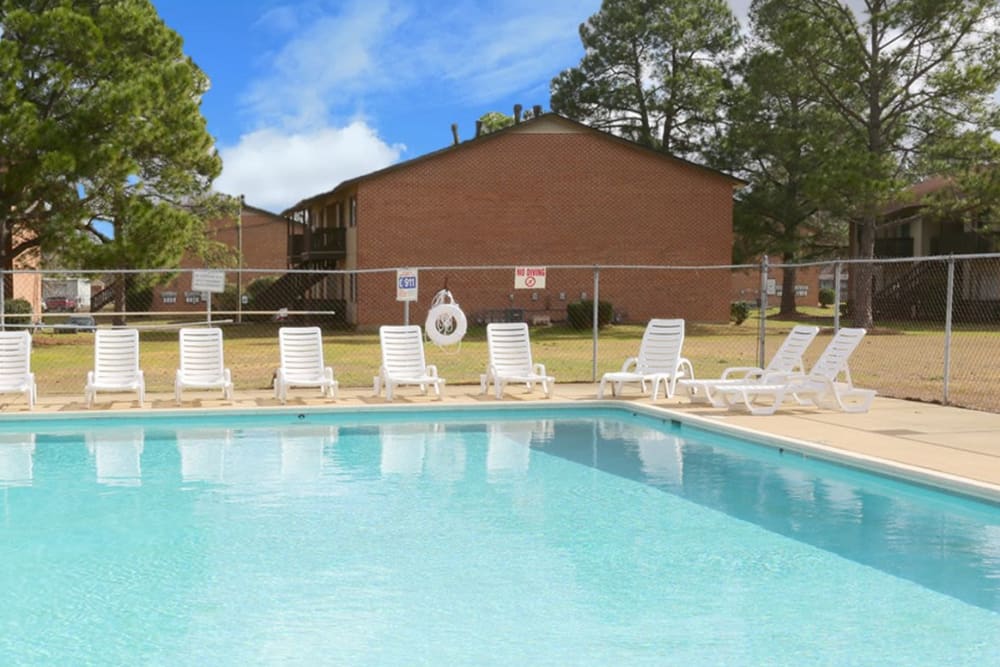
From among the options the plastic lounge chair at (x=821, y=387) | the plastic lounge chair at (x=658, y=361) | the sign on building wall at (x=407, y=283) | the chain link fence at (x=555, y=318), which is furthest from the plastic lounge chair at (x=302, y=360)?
the plastic lounge chair at (x=821, y=387)

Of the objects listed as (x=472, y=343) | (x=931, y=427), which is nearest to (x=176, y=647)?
(x=931, y=427)

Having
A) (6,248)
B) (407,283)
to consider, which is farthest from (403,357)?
(6,248)

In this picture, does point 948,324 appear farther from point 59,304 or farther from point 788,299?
point 59,304

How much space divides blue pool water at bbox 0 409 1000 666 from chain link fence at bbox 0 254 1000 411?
5002mm

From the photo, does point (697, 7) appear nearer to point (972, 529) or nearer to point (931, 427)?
point (931, 427)

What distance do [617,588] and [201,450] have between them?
20.1 feet

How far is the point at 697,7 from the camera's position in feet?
158

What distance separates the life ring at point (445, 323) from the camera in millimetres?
17188

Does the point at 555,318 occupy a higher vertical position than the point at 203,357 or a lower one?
higher

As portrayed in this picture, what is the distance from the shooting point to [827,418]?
11664 mm

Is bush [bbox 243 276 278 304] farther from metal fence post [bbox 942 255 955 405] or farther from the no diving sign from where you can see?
metal fence post [bbox 942 255 955 405]

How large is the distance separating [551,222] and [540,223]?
41 centimetres

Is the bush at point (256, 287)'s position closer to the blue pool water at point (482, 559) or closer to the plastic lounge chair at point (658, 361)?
the plastic lounge chair at point (658, 361)

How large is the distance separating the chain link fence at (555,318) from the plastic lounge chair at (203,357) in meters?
1.31
